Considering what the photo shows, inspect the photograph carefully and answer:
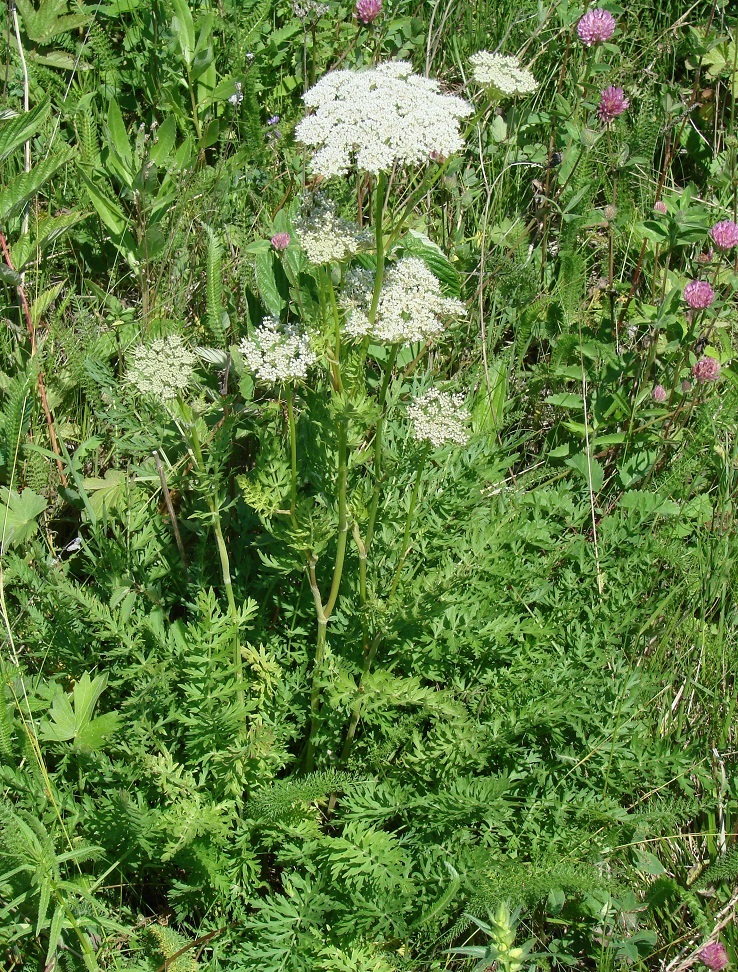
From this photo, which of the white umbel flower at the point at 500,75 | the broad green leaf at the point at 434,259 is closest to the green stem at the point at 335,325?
the white umbel flower at the point at 500,75

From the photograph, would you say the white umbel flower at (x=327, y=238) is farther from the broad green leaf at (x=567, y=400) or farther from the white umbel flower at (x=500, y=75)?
the broad green leaf at (x=567, y=400)

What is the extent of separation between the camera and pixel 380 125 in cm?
197

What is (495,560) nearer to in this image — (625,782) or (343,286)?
(625,782)

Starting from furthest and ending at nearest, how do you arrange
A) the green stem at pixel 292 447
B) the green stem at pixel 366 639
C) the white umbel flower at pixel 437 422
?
the green stem at pixel 366 639
the white umbel flower at pixel 437 422
the green stem at pixel 292 447

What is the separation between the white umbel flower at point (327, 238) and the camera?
1.98 m

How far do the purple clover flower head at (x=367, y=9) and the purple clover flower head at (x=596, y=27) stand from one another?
91 centimetres

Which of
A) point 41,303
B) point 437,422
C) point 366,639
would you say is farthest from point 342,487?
point 41,303

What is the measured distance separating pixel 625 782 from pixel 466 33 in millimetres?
3692

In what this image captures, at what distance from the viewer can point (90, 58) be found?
4371 mm

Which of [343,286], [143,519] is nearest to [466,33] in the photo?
[343,286]

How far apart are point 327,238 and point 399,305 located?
0.27 metres

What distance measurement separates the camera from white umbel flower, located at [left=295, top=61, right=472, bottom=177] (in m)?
1.97

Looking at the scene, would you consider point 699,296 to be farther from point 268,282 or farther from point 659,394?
point 268,282

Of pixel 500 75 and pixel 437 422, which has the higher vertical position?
pixel 500 75
